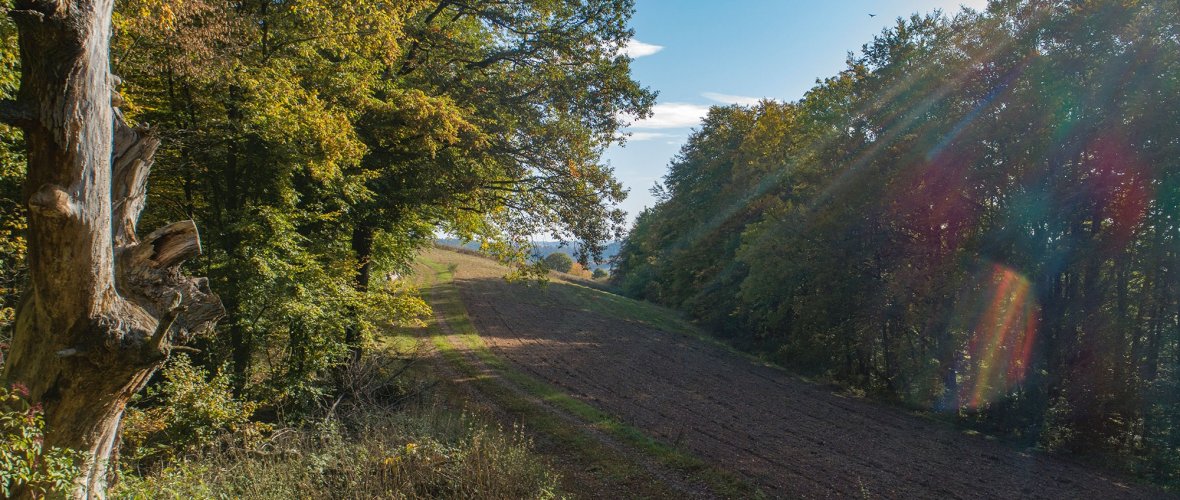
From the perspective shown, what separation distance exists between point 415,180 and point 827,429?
11.4m

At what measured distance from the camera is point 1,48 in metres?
6.88

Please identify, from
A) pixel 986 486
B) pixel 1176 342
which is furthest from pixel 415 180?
pixel 1176 342

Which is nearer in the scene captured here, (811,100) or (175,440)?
(175,440)

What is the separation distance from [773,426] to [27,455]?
1367 centimetres

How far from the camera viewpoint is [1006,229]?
663 inches

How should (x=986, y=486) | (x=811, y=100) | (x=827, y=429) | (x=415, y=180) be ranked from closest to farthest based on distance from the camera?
(x=986, y=486) < (x=415, y=180) < (x=827, y=429) < (x=811, y=100)

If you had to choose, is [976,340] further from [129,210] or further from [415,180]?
[129,210]

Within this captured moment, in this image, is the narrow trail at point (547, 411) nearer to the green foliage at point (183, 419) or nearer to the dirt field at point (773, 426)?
the dirt field at point (773, 426)

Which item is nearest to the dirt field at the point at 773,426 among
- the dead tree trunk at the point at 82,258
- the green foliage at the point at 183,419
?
the green foliage at the point at 183,419

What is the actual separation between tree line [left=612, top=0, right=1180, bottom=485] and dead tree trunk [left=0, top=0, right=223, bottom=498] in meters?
18.7

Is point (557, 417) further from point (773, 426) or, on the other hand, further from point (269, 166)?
point (269, 166)

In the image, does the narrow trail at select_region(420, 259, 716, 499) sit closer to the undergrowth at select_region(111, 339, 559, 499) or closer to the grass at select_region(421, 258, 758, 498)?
the grass at select_region(421, 258, 758, 498)

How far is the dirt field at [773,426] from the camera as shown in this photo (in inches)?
445

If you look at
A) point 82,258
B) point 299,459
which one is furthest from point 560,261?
point 82,258
